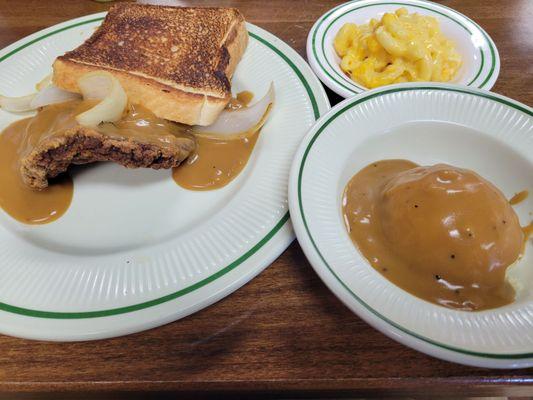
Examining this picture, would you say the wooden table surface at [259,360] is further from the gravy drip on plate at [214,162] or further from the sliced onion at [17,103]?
the sliced onion at [17,103]

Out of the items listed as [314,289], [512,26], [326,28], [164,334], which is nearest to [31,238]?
[164,334]

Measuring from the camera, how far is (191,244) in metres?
1.12

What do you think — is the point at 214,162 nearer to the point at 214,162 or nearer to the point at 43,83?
the point at 214,162

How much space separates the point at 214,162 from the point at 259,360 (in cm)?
70

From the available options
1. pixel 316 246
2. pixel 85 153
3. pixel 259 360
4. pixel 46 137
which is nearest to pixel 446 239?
pixel 316 246

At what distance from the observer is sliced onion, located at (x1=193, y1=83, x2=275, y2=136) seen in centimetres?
145

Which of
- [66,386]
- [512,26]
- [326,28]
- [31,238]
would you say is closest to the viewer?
[66,386]

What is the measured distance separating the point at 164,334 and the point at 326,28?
1.42 m

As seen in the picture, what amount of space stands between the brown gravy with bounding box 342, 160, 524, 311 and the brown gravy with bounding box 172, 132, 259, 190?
19.1 inches

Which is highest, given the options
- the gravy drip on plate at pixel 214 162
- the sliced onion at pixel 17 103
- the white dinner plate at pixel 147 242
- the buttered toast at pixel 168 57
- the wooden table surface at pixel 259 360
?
the buttered toast at pixel 168 57

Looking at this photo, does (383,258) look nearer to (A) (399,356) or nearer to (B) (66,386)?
(A) (399,356)

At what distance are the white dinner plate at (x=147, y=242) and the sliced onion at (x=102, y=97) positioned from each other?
21cm

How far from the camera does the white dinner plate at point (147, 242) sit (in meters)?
0.98

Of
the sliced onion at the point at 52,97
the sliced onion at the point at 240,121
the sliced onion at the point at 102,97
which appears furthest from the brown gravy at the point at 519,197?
the sliced onion at the point at 52,97
